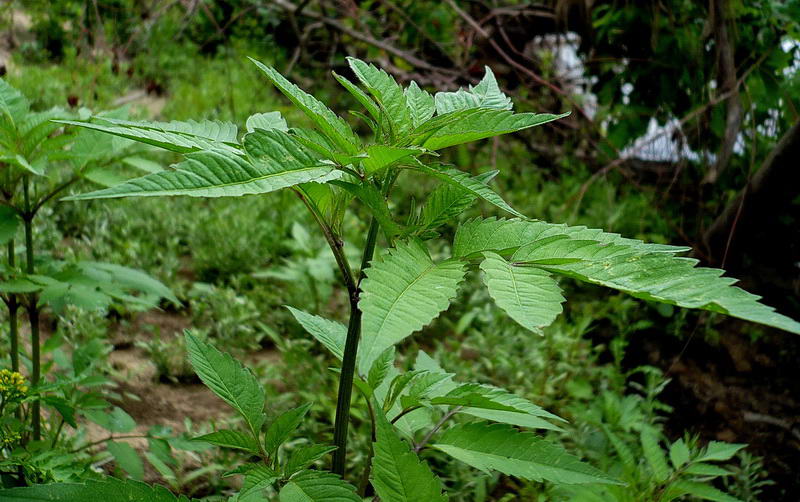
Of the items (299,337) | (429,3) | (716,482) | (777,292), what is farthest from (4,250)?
(429,3)

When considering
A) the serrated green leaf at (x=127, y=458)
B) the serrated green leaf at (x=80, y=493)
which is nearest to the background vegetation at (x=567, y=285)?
the serrated green leaf at (x=127, y=458)

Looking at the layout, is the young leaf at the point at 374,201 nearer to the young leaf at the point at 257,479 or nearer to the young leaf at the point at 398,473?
the young leaf at the point at 398,473

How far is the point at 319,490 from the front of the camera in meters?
1.03

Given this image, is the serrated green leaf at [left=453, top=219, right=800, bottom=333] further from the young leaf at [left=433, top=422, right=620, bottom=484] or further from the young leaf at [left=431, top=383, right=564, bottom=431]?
the young leaf at [left=433, top=422, right=620, bottom=484]

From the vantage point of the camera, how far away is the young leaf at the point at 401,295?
778 mm

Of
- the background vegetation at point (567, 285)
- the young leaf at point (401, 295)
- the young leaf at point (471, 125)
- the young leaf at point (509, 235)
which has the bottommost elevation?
the background vegetation at point (567, 285)

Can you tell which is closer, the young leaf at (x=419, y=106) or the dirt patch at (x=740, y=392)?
the young leaf at (x=419, y=106)

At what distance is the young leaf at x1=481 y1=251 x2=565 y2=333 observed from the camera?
810mm

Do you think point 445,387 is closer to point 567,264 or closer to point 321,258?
point 567,264

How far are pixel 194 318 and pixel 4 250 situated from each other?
31.1 inches

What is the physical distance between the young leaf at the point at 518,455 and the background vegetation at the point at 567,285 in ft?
2.41

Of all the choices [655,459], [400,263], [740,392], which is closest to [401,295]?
[400,263]

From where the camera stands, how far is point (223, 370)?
46.9 inches

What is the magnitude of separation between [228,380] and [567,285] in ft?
8.56
